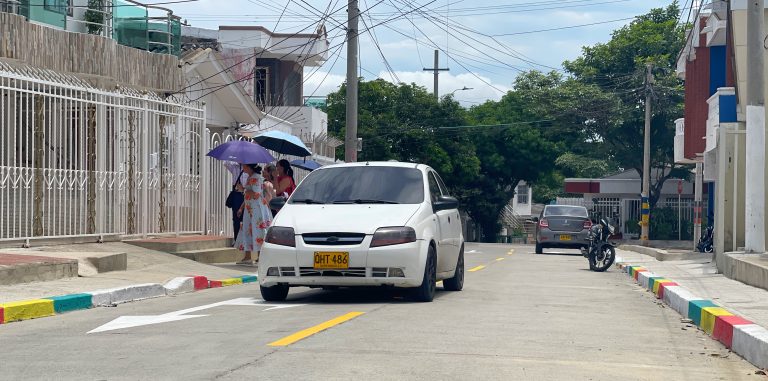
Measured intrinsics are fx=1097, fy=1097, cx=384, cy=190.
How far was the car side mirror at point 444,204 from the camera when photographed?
41.3 feet

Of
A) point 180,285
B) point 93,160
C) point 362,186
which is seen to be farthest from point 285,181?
point 362,186

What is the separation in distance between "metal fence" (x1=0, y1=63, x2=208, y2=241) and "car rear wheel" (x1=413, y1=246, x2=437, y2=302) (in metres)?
6.21

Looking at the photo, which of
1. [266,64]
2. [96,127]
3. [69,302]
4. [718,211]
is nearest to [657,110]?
[266,64]

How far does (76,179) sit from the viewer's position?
1659cm

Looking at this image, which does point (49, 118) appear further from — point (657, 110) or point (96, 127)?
point (657, 110)

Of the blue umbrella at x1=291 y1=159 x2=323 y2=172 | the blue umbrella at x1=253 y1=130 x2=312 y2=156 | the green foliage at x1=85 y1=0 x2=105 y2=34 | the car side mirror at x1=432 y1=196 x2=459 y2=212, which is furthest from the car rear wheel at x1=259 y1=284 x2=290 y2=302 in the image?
the green foliage at x1=85 y1=0 x2=105 y2=34

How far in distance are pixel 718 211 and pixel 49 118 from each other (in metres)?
11.5

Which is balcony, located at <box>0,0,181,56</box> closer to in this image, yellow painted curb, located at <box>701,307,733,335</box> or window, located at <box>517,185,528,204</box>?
yellow painted curb, located at <box>701,307,733,335</box>

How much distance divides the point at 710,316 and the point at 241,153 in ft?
34.7

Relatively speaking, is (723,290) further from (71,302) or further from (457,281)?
(71,302)

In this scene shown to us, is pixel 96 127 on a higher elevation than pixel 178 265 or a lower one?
higher

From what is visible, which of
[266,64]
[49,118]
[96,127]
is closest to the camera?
[49,118]

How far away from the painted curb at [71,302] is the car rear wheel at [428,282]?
11.5 ft

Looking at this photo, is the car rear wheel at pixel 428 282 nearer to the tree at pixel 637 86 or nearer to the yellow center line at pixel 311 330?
the yellow center line at pixel 311 330
